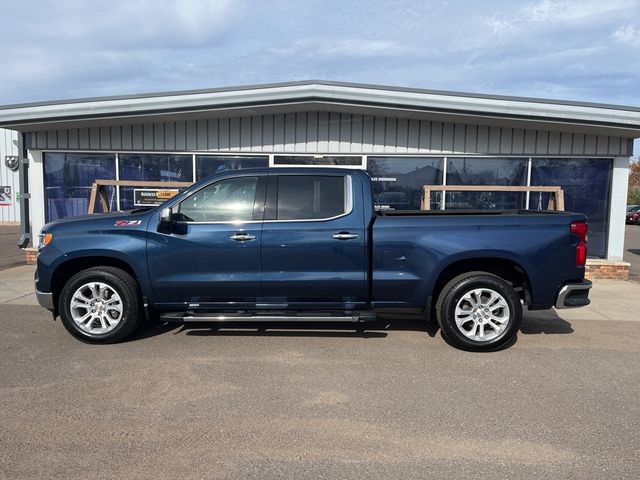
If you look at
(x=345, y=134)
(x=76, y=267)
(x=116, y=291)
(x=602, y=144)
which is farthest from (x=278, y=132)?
(x=602, y=144)

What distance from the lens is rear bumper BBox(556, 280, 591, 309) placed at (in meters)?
4.99

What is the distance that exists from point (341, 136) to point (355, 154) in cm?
46

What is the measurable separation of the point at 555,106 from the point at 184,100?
6569mm

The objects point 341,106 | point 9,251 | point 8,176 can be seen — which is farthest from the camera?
point 8,176

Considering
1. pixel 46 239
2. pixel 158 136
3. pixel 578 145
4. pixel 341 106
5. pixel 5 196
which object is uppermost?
pixel 341 106

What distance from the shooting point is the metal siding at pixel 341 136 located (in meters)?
9.68

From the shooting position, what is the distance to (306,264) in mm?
5031

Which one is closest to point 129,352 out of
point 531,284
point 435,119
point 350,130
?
point 531,284

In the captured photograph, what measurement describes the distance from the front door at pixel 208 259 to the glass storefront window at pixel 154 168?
207 inches

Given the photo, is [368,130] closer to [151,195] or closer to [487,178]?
[487,178]

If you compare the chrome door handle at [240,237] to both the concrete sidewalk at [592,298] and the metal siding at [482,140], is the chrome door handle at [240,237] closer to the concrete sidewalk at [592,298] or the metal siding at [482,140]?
the concrete sidewalk at [592,298]

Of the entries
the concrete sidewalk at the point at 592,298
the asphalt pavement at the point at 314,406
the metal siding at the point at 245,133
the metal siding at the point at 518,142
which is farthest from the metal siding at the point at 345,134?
the asphalt pavement at the point at 314,406

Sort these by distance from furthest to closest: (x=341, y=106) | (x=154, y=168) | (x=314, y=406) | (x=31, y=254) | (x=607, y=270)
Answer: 1. (x=31, y=254)
2. (x=154, y=168)
3. (x=607, y=270)
4. (x=341, y=106)
5. (x=314, y=406)

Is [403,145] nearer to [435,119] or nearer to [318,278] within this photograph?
[435,119]
